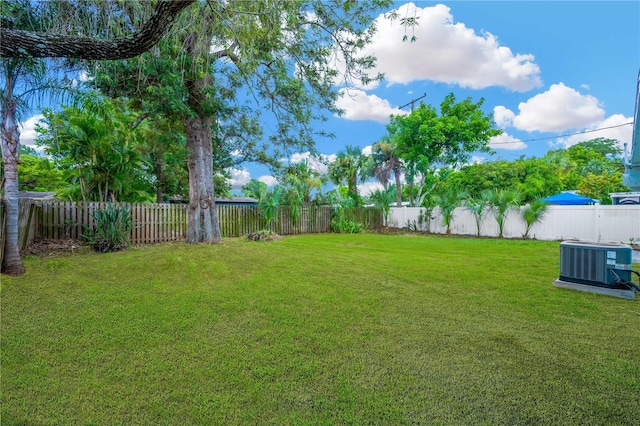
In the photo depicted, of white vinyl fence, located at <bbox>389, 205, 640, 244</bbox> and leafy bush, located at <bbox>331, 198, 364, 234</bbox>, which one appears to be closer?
white vinyl fence, located at <bbox>389, 205, 640, 244</bbox>

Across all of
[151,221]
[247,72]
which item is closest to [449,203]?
[247,72]

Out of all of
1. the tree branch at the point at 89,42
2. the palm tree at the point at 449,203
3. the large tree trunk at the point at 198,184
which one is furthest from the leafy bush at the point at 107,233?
the palm tree at the point at 449,203

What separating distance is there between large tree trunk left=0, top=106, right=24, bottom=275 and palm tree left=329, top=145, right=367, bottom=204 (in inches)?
611

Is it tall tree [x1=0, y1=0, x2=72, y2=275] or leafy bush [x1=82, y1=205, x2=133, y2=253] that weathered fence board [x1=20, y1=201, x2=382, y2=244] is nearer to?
leafy bush [x1=82, y1=205, x2=133, y2=253]

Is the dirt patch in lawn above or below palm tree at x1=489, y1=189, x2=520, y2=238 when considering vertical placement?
below

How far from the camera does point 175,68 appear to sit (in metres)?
6.65

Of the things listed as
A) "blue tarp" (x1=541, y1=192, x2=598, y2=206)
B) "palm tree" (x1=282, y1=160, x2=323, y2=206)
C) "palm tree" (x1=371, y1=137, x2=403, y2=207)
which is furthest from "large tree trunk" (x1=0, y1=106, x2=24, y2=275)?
"palm tree" (x1=371, y1=137, x2=403, y2=207)

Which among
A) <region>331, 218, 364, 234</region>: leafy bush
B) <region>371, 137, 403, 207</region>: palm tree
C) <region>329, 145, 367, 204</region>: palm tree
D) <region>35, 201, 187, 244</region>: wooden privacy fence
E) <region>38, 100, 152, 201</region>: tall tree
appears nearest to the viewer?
<region>35, 201, 187, 244</region>: wooden privacy fence

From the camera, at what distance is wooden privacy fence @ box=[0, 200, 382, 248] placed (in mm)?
7015

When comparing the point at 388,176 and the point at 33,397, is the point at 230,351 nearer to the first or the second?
the point at 33,397

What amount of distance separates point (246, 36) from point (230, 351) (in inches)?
146

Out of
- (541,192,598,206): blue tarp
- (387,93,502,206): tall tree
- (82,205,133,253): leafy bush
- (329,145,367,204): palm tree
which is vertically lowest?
(82,205,133,253): leafy bush

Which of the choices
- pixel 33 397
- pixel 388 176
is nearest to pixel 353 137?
pixel 388 176

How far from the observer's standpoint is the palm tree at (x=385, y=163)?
861 inches
